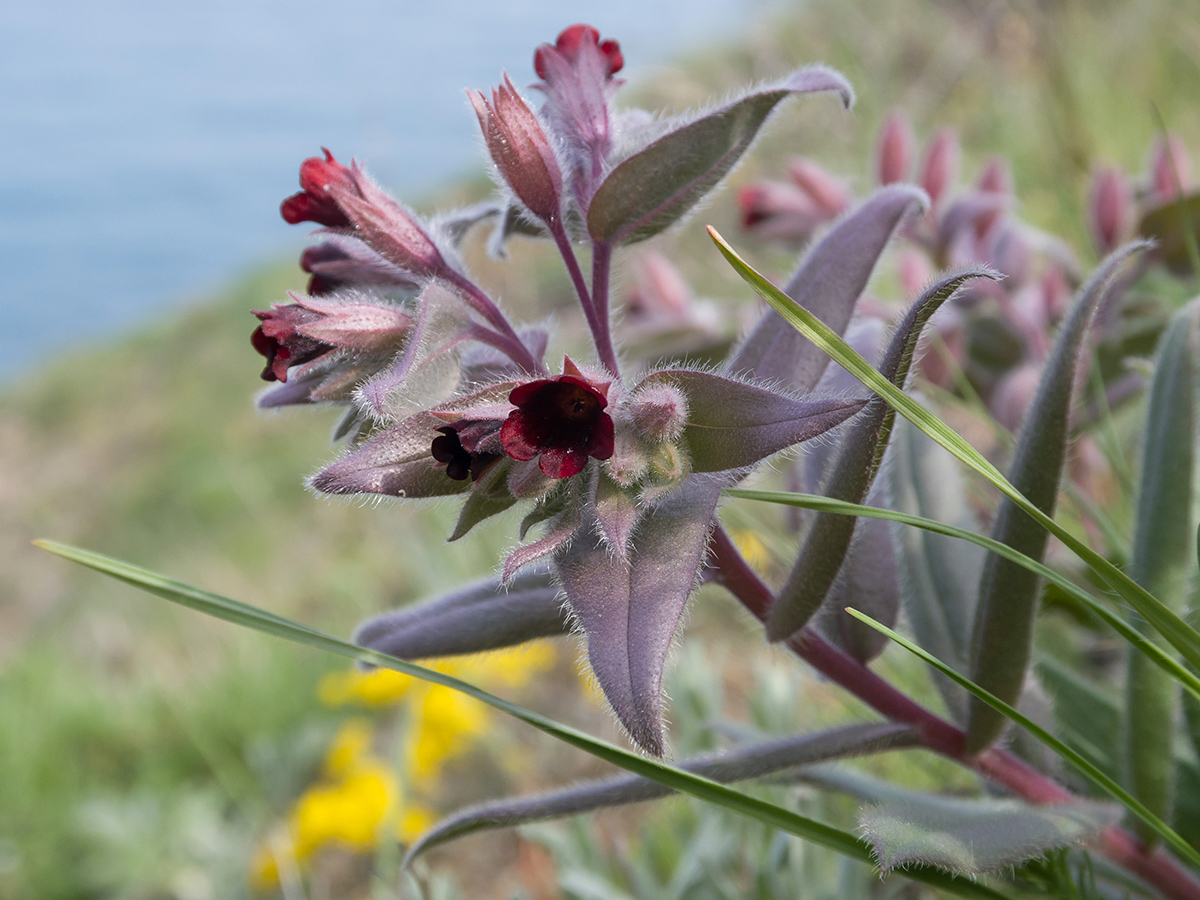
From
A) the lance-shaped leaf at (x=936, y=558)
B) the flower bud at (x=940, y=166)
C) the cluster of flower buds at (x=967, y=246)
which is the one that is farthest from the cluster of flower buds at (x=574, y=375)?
the flower bud at (x=940, y=166)

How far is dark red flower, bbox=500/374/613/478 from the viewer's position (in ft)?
2.25

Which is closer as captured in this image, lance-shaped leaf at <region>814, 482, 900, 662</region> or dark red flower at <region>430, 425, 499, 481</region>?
dark red flower at <region>430, 425, 499, 481</region>

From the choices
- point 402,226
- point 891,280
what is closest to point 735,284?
point 891,280

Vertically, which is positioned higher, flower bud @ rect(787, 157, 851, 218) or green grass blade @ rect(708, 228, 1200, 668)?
flower bud @ rect(787, 157, 851, 218)

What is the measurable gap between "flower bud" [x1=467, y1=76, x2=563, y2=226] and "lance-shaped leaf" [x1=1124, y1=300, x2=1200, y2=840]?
0.64 metres

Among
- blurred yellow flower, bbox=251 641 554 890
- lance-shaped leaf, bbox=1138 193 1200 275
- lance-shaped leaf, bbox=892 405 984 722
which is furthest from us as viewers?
blurred yellow flower, bbox=251 641 554 890

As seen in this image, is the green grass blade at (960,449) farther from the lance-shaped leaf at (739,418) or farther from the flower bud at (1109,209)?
the flower bud at (1109,209)

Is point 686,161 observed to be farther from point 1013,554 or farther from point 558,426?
point 1013,554

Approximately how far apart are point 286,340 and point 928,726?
2.33ft

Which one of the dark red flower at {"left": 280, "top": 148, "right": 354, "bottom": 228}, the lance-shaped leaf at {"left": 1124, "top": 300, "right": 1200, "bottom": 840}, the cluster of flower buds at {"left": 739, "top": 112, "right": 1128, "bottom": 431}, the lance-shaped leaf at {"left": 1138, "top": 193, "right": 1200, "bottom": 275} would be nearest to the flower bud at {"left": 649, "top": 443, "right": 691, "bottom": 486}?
the dark red flower at {"left": 280, "top": 148, "right": 354, "bottom": 228}

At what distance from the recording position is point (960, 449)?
30.0 inches

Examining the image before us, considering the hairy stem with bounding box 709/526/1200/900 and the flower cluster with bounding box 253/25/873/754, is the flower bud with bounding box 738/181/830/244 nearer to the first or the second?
the flower cluster with bounding box 253/25/873/754

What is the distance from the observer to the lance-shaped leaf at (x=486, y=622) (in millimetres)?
967

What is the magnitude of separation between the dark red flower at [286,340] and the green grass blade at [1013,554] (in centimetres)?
38
